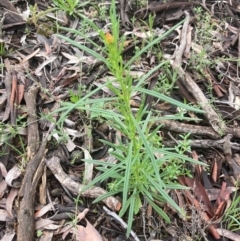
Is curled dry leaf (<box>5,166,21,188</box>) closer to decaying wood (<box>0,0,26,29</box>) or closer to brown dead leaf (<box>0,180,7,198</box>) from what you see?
brown dead leaf (<box>0,180,7,198</box>)

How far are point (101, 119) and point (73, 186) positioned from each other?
405 millimetres

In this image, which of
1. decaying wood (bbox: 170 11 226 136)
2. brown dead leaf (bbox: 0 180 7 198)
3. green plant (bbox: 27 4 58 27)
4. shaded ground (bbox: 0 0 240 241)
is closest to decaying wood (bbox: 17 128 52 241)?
shaded ground (bbox: 0 0 240 241)

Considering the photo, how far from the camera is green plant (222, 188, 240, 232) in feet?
6.49

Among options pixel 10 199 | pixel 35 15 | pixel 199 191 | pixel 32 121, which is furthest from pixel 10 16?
pixel 199 191

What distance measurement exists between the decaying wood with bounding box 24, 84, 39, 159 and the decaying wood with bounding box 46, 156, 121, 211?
11 cm

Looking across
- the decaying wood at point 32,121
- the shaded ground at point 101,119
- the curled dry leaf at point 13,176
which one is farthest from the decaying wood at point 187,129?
the curled dry leaf at point 13,176

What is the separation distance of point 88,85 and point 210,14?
1.05 m

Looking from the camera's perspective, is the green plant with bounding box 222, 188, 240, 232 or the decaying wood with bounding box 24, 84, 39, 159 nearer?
the green plant with bounding box 222, 188, 240, 232

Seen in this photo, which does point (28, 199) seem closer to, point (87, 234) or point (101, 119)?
point (87, 234)

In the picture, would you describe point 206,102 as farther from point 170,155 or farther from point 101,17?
point 101,17

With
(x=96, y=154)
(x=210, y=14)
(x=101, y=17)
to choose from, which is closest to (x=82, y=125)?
(x=96, y=154)

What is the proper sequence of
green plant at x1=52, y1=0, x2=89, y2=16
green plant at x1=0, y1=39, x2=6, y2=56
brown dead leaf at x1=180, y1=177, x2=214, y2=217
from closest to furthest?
brown dead leaf at x1=180, y1=177, x2=214, y2=217, green plant at x1=0, y1=39, x2=6, y2=56, green plant at x1=52, y1=0, x2=89, y2=16

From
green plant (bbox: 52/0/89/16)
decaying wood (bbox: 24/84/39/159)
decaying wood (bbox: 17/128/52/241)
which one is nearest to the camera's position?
decaying wood (bbox: 17/128/52/241)

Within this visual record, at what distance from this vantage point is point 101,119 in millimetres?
2277
